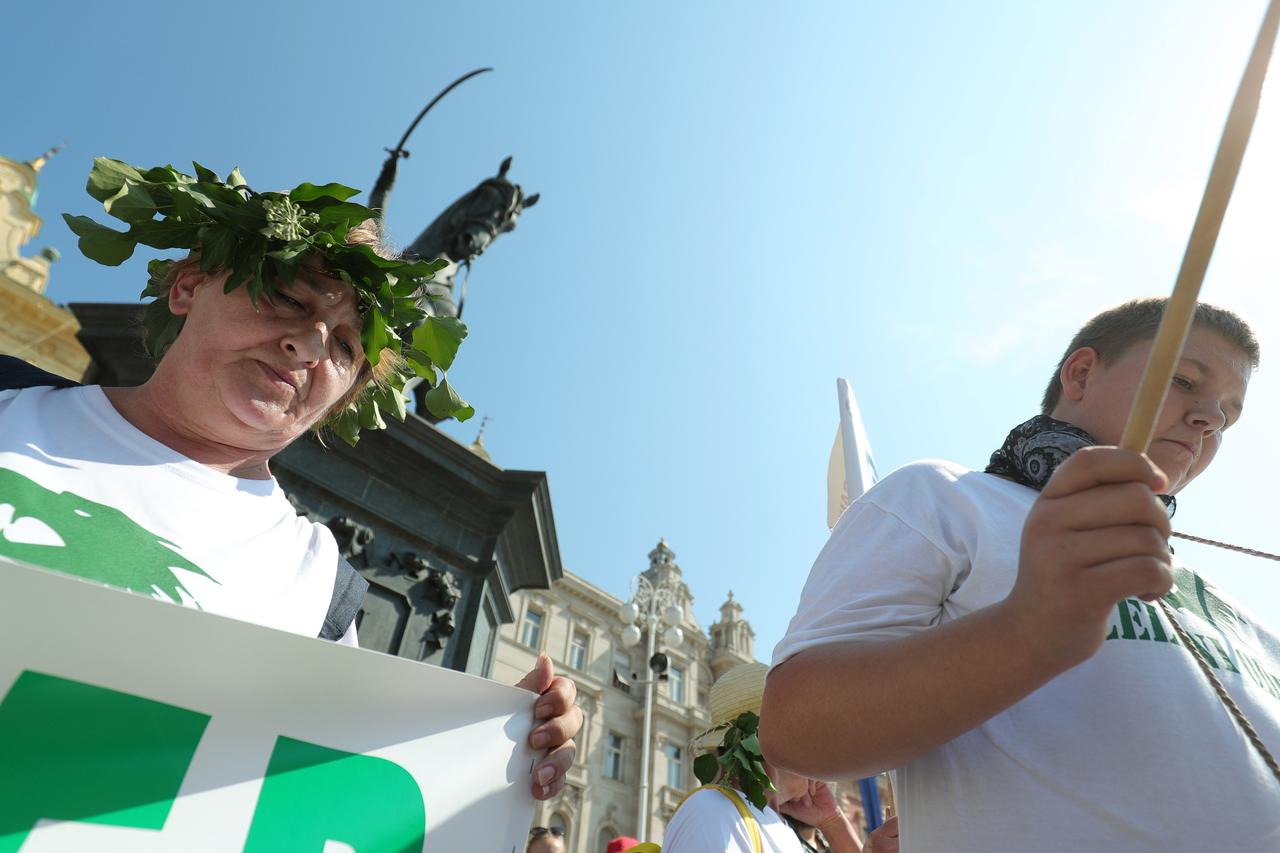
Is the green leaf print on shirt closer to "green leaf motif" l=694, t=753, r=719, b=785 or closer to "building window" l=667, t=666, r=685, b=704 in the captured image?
"green leaf motif" l=694, t=753, r=719, b=785

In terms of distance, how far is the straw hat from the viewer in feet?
12.8

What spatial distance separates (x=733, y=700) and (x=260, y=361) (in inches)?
123

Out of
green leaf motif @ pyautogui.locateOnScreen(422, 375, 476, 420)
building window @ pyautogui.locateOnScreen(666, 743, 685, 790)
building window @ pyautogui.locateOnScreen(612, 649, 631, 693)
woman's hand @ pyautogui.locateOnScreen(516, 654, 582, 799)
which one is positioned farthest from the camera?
building window @ pyautogui.locateOnScreen(612, 649, 631, 693)

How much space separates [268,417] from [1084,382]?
65.9 inches

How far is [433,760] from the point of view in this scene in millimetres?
1343

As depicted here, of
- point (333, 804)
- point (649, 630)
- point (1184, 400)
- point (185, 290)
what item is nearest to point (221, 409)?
point (185, 290)

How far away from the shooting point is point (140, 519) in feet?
4.23

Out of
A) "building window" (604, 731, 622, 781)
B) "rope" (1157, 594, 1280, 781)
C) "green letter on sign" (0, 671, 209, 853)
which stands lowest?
"green letter on sign" (0, 671, 209, 853)

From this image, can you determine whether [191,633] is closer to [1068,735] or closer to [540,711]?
[540,711]

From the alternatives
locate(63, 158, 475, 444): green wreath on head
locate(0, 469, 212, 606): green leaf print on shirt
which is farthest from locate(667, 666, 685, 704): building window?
locate(0, 469, 212, 606): green leaf print on shirt

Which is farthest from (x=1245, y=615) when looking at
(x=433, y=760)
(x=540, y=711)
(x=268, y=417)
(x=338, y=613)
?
(x=268, y=417)

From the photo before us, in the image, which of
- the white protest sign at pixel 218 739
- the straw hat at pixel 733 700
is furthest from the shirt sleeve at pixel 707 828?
the white protest sign at pixel 218 739

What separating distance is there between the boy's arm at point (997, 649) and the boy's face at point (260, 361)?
3.69ft

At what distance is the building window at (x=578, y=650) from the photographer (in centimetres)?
2755
